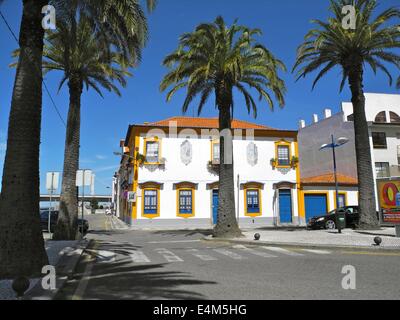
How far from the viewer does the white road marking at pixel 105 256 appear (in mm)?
11617

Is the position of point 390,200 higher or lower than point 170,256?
higher

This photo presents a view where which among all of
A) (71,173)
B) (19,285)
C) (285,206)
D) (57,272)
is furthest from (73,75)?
(285,206)

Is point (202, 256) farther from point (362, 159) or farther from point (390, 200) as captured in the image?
point (362, 159)

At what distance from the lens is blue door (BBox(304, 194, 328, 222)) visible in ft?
111

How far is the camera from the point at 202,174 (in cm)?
3234

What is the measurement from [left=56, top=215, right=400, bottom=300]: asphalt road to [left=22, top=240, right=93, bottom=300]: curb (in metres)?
0.17

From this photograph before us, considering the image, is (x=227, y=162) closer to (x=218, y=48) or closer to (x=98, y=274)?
(x=218, y=48)

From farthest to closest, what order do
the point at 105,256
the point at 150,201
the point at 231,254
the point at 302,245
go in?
the point at 150,201, the point at 302,245, the point at 231,254, the point at 105,256

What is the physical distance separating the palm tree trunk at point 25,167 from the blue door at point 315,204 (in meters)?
28.5

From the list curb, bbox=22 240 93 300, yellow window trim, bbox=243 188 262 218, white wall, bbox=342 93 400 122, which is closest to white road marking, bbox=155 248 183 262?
curb, bbox=22 240 93 300

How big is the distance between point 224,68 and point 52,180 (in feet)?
32.3

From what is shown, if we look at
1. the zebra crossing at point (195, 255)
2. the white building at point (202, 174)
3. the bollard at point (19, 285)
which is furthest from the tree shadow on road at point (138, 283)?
the white building at point (202, 174)

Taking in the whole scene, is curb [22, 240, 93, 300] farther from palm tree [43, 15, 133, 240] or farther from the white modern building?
the white modern building
